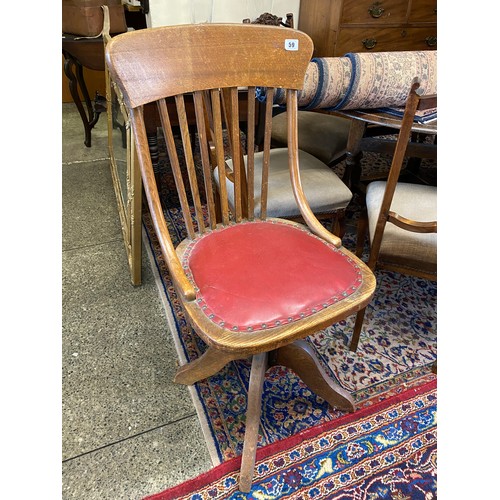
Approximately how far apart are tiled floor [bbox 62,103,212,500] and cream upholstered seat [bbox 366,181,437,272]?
0.88 m

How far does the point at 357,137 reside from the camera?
6.16 ft

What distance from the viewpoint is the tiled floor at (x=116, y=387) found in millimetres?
1198

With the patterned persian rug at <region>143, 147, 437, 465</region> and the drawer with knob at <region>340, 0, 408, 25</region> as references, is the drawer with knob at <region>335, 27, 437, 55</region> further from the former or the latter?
the patterned persian rug at <region>143, 147, 437, 465</region>

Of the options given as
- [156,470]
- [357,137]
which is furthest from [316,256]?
[357,137]

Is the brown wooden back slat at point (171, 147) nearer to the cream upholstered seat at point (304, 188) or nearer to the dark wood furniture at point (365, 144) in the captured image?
the cream upholstered seat at point (304, 188)

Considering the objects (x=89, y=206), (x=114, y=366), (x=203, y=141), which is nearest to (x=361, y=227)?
(x=203, y=141)

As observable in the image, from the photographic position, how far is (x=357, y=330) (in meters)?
1.57

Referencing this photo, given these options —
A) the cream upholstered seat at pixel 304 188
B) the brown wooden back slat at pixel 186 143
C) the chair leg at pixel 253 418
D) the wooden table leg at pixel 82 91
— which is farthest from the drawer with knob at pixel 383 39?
the chair leg at pixel 253 418

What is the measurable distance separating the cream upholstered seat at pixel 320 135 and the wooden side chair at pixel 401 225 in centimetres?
62

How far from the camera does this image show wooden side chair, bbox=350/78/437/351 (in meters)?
1.24

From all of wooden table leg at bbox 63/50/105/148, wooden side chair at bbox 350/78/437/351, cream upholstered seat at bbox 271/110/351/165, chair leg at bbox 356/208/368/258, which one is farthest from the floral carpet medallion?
wooden table leg at bbox 63/50/105/148

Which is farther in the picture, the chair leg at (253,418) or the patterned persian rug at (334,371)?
the patterned persian rug at (334,371)

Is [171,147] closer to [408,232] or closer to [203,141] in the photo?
[203,141]

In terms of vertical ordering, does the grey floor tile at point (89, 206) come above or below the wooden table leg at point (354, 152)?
below
